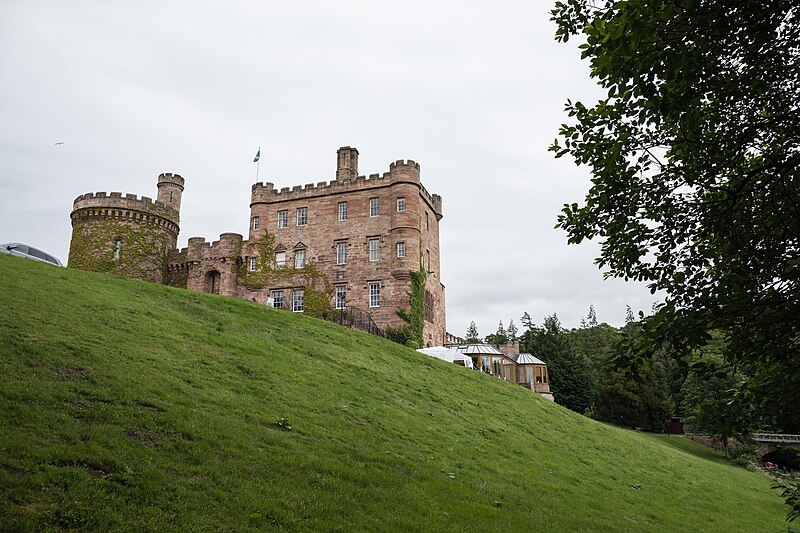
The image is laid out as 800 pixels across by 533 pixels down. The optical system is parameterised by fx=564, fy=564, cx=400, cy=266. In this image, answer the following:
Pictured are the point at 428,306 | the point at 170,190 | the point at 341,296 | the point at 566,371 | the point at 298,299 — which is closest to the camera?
the point at 341,296

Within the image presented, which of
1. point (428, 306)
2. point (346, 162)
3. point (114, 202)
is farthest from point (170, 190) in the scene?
point (428, 306)

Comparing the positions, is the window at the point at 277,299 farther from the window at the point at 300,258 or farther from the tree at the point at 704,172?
the tree at the point at 704,172

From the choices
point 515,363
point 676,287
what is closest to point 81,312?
point 676,287

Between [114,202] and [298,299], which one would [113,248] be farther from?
[298,299]

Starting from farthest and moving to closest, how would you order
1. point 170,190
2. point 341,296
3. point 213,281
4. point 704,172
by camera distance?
point 170,190 < point 213,281 < point 341,296 < point 704,172

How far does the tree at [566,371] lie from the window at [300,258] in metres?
33.4

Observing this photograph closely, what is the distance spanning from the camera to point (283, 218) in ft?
148

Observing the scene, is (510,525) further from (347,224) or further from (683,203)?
(347,224)

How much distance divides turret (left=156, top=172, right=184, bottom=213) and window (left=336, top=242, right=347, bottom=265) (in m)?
15.1

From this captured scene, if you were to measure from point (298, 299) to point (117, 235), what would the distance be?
14.6 metres

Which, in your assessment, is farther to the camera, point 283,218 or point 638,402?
point 638,402

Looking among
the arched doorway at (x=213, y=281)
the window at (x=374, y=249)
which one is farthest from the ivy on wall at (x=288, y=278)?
the window at (x=374, y=249)

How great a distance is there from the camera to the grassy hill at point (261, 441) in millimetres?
7605

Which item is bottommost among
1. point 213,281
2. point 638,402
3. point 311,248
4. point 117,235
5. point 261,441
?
point 261,441
